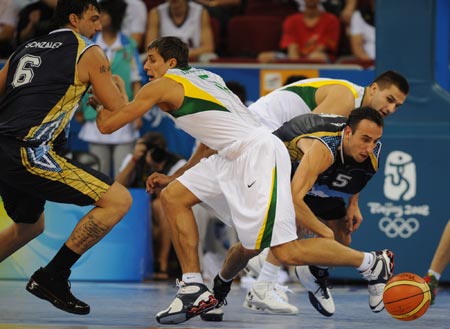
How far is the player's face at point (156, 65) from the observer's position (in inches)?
311

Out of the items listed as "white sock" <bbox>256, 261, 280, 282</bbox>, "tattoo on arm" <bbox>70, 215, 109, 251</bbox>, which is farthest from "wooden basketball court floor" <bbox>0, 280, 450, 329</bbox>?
"tattoo on arm" <bbox>70, 215, 109, 251</bbox>

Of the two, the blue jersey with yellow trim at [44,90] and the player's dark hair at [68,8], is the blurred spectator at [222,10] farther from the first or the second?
the blue jersey with yellow trim at [44,90]

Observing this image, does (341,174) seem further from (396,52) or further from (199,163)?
(396,52)

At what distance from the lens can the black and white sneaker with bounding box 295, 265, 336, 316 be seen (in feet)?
27.6

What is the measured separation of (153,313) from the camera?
27.5ft

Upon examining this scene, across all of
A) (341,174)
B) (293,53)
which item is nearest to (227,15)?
(293,53)

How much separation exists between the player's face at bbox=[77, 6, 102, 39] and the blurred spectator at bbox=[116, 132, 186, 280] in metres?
3.82

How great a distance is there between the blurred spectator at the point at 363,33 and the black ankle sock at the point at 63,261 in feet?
19.2

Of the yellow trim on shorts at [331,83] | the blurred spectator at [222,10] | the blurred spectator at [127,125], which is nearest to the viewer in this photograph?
the yellow trim on shorts at [331,83]

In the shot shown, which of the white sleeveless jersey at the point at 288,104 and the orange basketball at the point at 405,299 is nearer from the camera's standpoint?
the orange basketball at the point at 405,299

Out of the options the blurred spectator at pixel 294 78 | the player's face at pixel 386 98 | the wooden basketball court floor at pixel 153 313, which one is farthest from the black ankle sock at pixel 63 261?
the blurred spectator at pixel 294 78

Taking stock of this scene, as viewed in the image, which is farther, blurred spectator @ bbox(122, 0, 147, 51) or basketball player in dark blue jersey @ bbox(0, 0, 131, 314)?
blurred spectator @ bbox(122, 0, 147, 51)

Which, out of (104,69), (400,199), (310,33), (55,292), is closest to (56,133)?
(104,69)

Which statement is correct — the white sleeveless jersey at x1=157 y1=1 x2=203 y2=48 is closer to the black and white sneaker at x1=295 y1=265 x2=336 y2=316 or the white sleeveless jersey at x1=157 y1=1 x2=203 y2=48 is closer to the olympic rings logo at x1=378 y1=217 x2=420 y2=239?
the olympic rings logo at x1=378 y1=217 x2=420 y2=239
